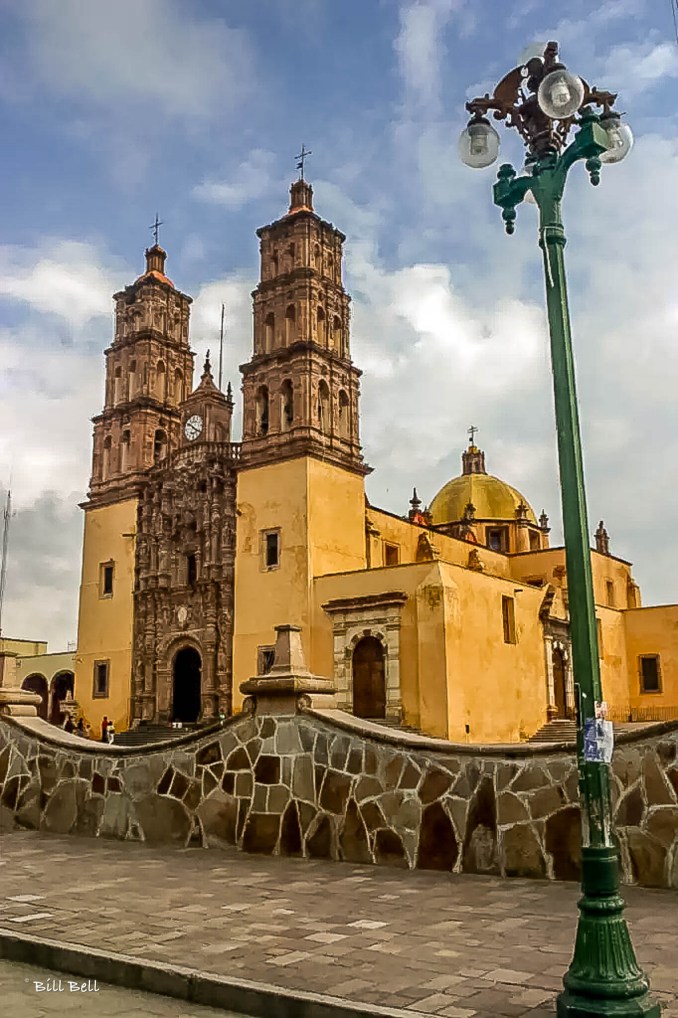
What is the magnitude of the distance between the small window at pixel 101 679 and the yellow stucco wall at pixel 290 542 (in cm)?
600

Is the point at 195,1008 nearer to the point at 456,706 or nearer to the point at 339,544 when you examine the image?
the point at 456,706

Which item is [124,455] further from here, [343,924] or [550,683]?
[343,924]

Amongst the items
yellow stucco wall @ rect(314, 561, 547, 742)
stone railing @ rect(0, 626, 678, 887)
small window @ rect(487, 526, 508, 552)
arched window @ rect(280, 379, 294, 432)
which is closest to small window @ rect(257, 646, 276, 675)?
yellow stucco wall @ rect(314, 561, 547, 742)

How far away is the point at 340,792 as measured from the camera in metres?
9.52

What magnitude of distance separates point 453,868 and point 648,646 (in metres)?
30.9

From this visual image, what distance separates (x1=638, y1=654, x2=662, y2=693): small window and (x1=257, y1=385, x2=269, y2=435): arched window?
57.6 feet

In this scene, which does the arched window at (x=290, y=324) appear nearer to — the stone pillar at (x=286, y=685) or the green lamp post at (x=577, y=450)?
the stone pillar at (x=286, y=685)

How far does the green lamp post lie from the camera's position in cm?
436

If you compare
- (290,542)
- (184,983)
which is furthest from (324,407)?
(184,983)

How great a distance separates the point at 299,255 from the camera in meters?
32.7

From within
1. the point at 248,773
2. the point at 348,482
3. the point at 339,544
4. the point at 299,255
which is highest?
the point at 299,255

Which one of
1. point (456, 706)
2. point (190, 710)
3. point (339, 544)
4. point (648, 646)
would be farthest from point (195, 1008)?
point (648, 646)

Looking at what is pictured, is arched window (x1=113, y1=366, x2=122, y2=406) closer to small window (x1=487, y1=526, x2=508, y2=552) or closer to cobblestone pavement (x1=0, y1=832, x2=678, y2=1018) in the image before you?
small window (x1=487, y1=526, x2=508, y2=552)

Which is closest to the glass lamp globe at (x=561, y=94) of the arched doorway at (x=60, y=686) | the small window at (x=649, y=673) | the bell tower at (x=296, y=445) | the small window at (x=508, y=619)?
the bell tower at (x=296, y=445)
